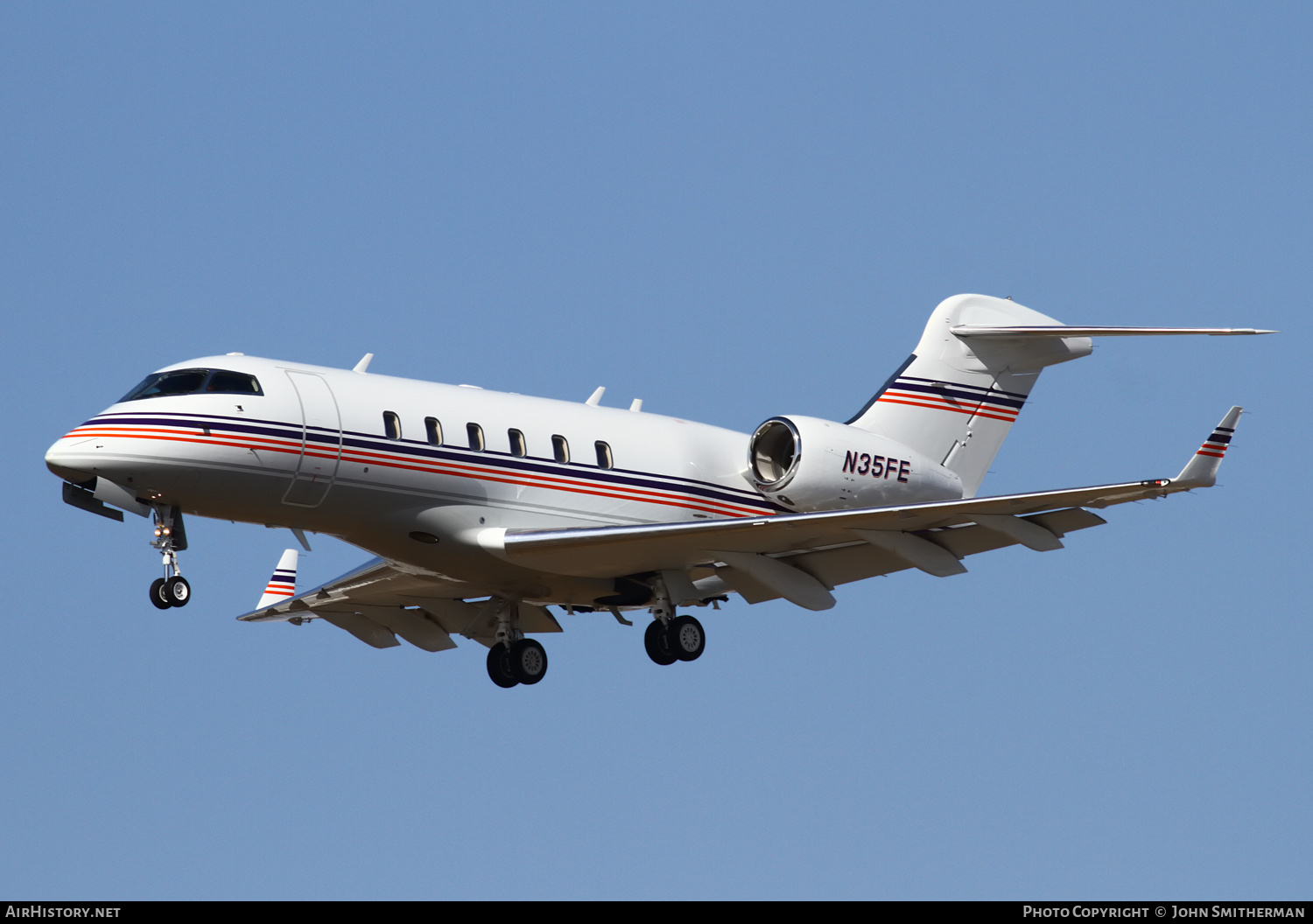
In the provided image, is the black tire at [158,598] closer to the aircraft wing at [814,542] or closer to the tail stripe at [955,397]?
the aircraft wing at [814,542]

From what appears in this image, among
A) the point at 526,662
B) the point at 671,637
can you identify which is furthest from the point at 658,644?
the point at 526,662

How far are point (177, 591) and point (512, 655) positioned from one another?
5.03 m

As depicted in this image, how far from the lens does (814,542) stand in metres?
21.9

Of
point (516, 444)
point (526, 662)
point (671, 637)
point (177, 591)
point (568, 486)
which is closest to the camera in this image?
point (177, 591)

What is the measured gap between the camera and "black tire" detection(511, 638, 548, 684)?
23308mm

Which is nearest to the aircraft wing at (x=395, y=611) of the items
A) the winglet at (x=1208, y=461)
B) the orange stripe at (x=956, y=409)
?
the orange stripe at (x=956, y=409)

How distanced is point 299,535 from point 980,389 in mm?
9489

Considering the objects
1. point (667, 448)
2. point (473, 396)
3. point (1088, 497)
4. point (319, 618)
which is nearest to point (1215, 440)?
point (1088, 497)

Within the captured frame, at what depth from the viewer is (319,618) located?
25.9 metres

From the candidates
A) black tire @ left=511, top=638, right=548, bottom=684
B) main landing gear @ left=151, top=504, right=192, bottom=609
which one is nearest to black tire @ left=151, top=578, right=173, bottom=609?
main landing gear @ left=151, top=504, right=192, bottom=609

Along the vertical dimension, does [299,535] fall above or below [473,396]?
below

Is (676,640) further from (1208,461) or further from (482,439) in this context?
(1208,461)
